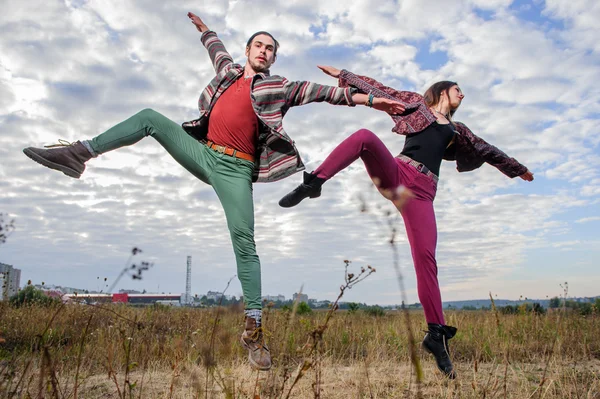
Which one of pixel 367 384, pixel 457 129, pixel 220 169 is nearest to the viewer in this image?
pixel 367 384

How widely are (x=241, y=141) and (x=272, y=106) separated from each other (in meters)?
0.40

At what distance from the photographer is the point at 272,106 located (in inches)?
160

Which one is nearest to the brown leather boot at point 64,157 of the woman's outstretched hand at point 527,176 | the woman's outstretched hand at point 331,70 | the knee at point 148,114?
the knee at point 148,114

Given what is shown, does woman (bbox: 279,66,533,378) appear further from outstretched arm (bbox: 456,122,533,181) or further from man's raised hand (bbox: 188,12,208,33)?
man's raised hand (bbox: 188,12,208,33)

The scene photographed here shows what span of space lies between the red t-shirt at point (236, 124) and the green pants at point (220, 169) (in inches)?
5.4

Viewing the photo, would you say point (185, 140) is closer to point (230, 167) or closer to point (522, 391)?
point (230, 167)

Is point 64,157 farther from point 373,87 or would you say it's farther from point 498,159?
point 498,159

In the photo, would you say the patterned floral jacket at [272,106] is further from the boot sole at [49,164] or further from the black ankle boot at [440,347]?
the black ankle boot at [440,347]

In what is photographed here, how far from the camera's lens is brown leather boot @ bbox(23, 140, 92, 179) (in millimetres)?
3604

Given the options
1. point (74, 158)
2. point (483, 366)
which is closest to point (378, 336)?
point (483, 366)

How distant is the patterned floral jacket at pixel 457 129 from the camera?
4691 mm

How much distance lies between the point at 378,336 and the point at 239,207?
11.1 ft

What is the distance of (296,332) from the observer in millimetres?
6129

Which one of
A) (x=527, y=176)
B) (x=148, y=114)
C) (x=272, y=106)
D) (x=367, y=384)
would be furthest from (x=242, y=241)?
(x=527, y=176)
